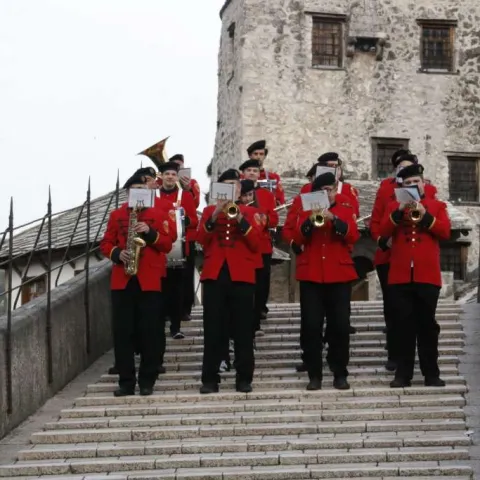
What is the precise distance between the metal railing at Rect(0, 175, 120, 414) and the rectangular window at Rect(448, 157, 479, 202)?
9.14 m

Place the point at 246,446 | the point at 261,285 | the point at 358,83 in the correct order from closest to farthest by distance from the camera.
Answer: the point at 246,446 < the point at 261,285 < the point at 358,83

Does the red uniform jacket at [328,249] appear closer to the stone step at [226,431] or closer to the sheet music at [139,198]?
the sheet music at [139,198]

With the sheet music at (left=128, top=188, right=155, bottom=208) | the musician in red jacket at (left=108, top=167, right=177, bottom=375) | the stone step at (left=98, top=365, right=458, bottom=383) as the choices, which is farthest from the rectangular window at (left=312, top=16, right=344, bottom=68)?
the sheet music at (left=128, top=188, right=155, bottom=208)

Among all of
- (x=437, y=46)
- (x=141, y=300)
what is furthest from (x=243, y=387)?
(x=437, y=46)

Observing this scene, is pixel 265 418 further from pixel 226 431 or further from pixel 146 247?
pixel 146 247

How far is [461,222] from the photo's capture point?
27516 millimetres

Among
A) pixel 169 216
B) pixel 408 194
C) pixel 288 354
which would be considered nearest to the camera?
pixel 408 194

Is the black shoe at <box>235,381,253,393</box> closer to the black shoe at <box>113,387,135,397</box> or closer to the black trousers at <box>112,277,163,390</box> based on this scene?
the black trousers at <box>112,277,163,390</box>

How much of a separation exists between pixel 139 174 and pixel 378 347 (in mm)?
3190

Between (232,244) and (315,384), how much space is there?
4.95ft

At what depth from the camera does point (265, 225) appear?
1230cm

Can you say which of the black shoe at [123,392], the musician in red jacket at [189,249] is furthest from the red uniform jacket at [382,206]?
the black shoe at [123,392]

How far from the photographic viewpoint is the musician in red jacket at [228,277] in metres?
11.7

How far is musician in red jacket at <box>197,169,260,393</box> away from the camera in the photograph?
38.3ft
